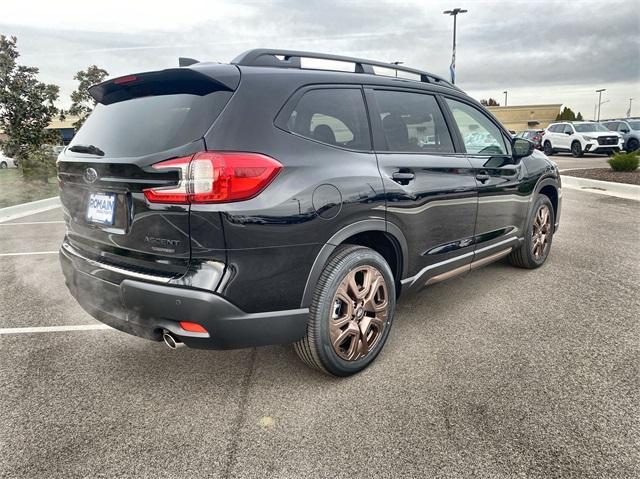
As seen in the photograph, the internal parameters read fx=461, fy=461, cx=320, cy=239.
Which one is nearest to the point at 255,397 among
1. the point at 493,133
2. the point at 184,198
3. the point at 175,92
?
the point at 184,198

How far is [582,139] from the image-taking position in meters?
23.0

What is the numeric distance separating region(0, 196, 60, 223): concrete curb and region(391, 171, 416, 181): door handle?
9.21 m

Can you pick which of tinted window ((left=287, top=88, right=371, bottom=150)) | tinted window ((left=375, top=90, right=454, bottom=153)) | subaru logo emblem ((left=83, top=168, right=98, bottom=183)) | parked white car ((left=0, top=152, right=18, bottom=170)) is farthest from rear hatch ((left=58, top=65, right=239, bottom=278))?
parked white car ((left=0, top=152, right=18, bottom=170))

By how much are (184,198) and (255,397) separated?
1.23 metres

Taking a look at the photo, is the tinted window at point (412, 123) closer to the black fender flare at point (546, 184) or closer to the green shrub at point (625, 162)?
the black fender flare at point (546, 184)

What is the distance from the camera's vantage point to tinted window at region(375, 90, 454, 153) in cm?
309

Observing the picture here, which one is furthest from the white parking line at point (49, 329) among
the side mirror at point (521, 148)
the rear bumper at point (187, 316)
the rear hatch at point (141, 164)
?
the side mirror at point (521, 148)

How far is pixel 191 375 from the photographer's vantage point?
9.59 feet

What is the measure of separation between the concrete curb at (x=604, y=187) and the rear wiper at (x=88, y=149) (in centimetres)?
1055

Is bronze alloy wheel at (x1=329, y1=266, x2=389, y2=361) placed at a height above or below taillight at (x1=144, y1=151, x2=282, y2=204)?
below

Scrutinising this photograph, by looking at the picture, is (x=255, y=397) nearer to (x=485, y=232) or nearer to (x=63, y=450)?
(x=63, y=450)

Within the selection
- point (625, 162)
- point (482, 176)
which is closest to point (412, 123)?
point (482, 176)

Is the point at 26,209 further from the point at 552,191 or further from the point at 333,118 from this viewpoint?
the point at 552,191

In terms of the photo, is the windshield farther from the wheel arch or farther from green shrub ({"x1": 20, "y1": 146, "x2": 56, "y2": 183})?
green shrub ({"x1": 20, "y1": 146, "x2": 56, "y2": 183})
